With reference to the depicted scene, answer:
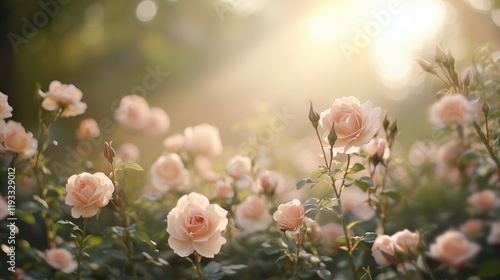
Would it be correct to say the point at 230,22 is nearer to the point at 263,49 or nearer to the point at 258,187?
the point at 263,49

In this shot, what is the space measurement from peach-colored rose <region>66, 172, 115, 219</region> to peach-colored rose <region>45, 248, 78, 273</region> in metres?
0.34

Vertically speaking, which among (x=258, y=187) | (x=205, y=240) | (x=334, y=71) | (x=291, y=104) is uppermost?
(x=334, y=71)

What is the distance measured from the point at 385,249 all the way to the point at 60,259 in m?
1.13

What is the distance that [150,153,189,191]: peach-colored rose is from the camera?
1745 millimetres

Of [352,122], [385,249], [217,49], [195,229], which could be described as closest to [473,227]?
[385,249]

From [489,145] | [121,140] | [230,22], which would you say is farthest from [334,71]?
[489,145]

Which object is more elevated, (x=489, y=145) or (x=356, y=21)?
(x=356, y=21)

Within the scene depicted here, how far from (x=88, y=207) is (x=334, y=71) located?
405cm

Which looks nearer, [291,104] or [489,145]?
[489,145]

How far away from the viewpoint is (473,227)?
69.1 inches

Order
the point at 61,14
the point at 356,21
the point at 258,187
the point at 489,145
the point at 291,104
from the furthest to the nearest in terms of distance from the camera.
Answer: the point at 291,104 → the point at 61,14 → the point at 356,21 → the point at 258,187 → the point at 489,145

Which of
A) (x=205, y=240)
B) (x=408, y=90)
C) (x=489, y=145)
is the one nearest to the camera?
(x=205, y=240)

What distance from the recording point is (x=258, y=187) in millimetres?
1685

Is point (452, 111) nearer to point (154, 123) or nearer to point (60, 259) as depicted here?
point (60, 259)
